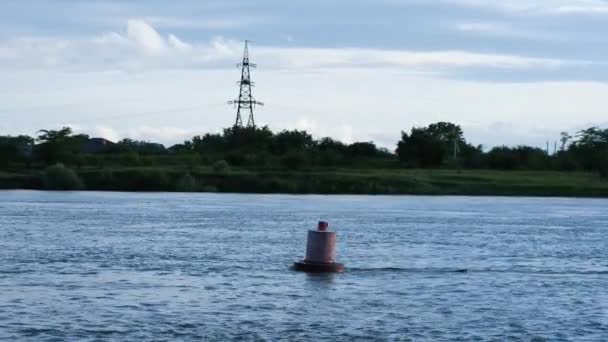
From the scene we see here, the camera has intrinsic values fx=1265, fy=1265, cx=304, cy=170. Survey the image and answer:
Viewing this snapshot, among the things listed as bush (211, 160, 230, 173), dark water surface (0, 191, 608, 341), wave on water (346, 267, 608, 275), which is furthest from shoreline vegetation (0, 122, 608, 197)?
wave on water (346, 267, 608, 275)

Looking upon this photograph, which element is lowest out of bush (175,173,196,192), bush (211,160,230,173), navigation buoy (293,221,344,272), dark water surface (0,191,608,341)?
dark water surface (0,191,608,341)

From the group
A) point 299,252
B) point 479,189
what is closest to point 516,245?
point 299,252

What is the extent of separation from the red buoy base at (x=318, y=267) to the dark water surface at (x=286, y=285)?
0.36 meters

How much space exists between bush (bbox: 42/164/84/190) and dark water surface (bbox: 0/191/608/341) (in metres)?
67.3

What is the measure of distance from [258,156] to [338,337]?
5499 inches

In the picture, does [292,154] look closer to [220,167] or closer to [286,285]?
[220,167]

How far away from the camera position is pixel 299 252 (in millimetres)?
40156

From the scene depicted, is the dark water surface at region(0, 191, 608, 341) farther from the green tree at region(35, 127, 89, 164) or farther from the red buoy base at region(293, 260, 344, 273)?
the green tree at region(35, 127, 89, 164)

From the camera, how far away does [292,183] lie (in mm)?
128500

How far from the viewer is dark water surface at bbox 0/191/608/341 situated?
22.7 metres

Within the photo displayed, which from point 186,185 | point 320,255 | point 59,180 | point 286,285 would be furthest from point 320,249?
point 186,185

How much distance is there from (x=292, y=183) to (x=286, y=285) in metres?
99.1

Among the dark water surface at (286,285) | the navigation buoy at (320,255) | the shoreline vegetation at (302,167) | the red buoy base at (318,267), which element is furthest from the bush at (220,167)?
the navigation buoy at (320,255)

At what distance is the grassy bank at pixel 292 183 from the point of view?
124500 millimetres
